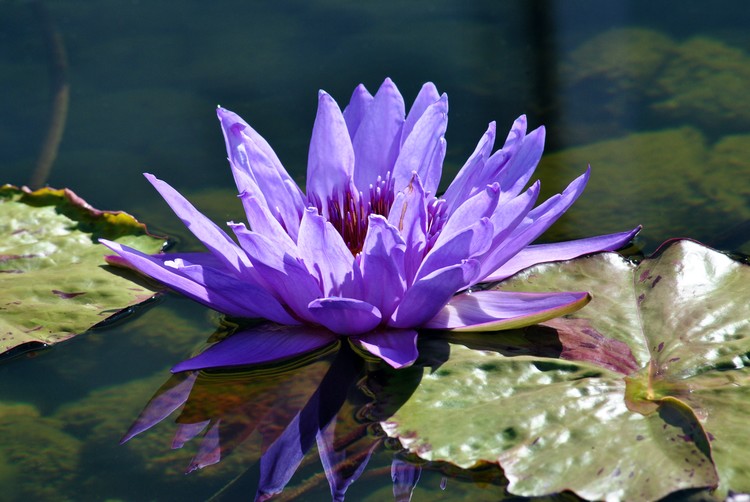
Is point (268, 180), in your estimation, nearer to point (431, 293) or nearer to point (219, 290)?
point (219, 290)

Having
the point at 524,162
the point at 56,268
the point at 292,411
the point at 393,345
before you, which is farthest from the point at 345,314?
the point at 56,268

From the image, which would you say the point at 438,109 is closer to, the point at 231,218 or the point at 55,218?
the point at 231,218

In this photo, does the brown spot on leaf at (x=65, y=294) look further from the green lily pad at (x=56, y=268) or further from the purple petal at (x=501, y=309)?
the purple petal at (x=501, y=309)

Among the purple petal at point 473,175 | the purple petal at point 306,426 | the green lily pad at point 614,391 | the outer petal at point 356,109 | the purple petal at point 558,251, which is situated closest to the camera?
the green lily pad at point 614,391

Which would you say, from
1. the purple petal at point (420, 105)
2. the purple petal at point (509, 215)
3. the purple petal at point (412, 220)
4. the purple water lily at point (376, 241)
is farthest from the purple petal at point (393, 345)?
the purple petal at point (420, 105)

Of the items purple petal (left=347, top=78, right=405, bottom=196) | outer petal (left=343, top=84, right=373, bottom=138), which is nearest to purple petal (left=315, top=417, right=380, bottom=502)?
purple petal (left=347, top=78, right=405, bottom=196)

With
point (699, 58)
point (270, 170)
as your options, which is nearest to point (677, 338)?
point (270, 170)

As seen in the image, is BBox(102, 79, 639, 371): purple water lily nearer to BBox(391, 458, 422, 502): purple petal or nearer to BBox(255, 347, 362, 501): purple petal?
BBox(255, 347, 362, 501): purple petal
